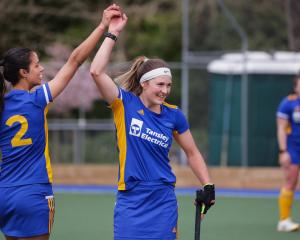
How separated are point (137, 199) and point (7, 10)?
61.2 feet

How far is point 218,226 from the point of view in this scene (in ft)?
35.0

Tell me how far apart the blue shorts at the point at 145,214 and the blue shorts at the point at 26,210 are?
47 centimetres

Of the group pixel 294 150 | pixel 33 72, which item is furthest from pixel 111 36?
pixel 294 150

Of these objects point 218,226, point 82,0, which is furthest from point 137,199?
point 82,0

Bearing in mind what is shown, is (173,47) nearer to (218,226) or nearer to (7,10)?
(7,10)

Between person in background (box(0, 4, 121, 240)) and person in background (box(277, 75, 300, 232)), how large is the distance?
16.8ft

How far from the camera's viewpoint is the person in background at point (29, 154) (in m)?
5.32

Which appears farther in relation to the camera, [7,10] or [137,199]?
[7,10]

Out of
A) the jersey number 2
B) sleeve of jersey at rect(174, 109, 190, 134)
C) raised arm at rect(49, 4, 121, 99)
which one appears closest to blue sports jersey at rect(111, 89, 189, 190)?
sleeve of jersey at rect(174, 109, 190, 134)

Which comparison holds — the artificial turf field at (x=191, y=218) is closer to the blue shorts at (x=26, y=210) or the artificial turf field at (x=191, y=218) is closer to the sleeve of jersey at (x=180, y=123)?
the sleeve of jersey at (x=180, y=123)

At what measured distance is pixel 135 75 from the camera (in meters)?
5.77

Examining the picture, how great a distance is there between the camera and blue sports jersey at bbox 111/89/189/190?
5.46 metres

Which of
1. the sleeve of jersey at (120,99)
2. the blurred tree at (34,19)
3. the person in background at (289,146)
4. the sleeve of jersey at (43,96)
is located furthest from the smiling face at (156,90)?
the blurred tree at (34,19)

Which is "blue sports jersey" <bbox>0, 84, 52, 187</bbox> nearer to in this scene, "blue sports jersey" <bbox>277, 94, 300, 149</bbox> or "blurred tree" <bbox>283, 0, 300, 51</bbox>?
"blue sports jersey" <bbox>277, 94, 300, 149</bbox>
